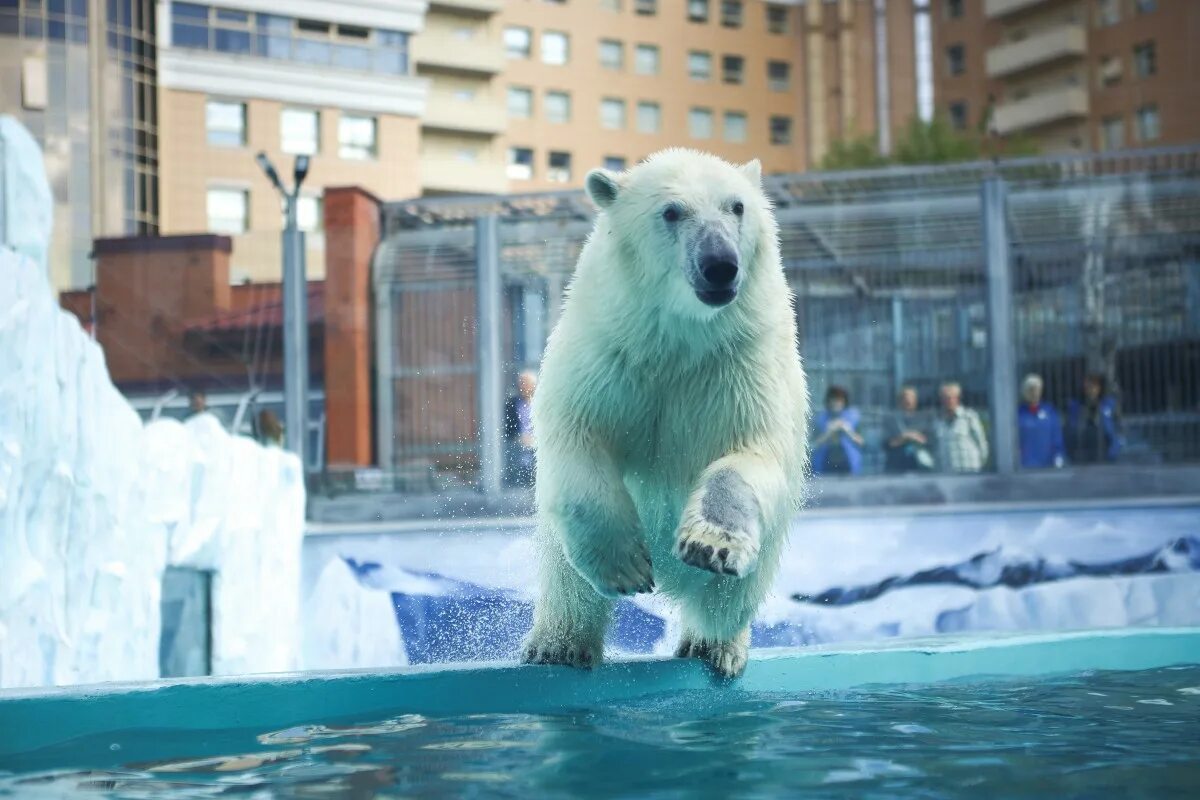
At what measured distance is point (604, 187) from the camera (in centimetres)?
285

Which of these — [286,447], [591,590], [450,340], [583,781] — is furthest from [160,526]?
[583,781]

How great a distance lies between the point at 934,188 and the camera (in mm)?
7648

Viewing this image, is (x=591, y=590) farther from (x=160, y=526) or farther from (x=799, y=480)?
(x=160, y=526)

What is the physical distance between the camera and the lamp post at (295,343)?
25.9 feet

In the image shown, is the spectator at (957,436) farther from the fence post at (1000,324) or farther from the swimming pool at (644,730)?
the swimming pool at (644,730)

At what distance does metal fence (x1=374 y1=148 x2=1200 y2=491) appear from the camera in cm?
735

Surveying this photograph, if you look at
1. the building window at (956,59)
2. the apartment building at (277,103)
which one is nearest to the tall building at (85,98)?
the apartment building at (277,103)

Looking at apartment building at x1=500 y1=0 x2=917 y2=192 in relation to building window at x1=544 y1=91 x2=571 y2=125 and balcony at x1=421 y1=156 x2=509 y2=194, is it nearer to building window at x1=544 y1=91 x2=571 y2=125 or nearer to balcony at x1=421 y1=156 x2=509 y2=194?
building window at x1=544 y1=91 x2=571 y2=125

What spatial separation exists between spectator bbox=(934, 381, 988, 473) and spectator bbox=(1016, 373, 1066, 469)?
216 mm

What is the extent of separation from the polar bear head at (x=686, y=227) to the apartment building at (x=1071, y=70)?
23309mm

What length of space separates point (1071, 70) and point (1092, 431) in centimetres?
2211

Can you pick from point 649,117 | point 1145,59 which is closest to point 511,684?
point 1145,59

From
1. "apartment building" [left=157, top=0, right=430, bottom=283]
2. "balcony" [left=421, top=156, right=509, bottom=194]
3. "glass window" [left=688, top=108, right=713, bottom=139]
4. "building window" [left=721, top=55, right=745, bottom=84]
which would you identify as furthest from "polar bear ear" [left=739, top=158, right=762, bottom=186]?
"building window" [left=721, top=55, right=745, bottom=84]

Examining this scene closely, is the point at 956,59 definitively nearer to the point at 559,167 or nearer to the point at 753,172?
the point at 559,167
